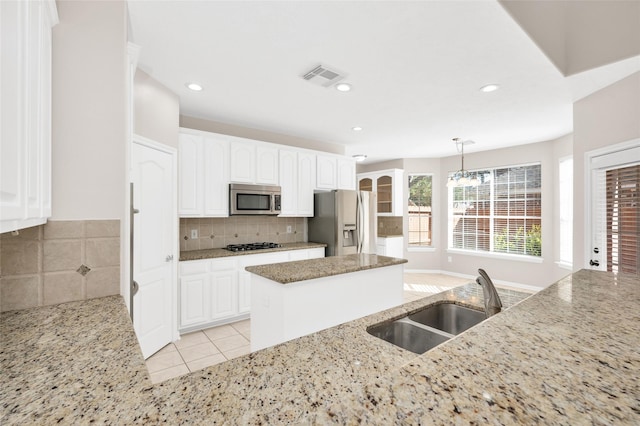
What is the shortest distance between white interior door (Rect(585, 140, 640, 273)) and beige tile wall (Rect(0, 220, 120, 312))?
401cm

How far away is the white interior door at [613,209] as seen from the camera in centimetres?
267

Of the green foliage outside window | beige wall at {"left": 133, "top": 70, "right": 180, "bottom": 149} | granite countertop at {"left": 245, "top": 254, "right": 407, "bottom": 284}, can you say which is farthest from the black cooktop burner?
the green foliage outside window

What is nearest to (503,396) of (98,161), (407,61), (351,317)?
(351,317)

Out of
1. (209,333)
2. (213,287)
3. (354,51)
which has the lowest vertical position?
(209,333)

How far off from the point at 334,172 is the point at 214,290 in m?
2.59

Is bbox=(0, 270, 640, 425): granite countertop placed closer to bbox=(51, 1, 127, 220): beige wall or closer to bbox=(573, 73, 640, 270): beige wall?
bbox=(51, 1, 127, 220): beige wall

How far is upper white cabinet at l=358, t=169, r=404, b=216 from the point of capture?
255 inches

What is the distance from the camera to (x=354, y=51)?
7.49 feet

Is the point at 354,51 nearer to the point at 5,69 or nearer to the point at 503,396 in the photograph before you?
the point at 5,69

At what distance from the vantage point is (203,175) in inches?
140

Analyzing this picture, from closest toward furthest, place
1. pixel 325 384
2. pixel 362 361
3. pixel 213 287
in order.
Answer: pixel 325 384, pixel 362 361, pixel 213 287

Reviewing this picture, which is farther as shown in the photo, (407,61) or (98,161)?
(407,61)

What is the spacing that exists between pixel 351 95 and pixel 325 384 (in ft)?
9.74

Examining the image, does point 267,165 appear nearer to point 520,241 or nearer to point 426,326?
point 426,326
